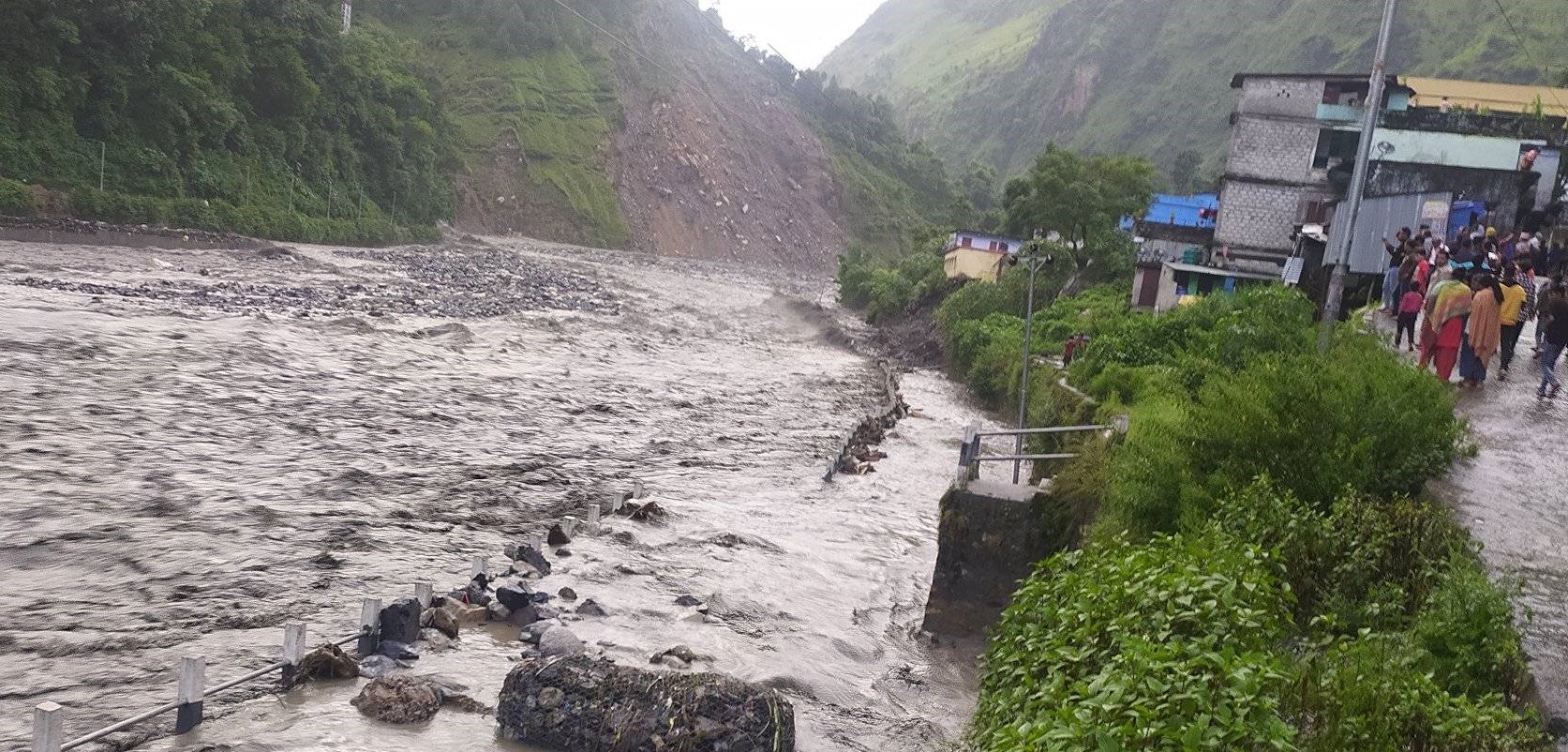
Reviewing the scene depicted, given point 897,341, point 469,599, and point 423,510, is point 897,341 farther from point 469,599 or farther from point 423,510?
point 469,599

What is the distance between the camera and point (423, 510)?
47.9 ft

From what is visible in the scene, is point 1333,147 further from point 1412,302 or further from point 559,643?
point 559,643

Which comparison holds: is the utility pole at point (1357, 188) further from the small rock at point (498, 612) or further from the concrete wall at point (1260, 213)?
the concrete wall at point (1260, 213)

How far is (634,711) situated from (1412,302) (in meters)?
14.7

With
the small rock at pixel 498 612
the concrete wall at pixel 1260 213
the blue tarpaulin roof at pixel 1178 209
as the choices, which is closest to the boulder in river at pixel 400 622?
the small rock at pixel 498 612

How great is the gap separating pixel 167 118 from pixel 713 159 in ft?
214

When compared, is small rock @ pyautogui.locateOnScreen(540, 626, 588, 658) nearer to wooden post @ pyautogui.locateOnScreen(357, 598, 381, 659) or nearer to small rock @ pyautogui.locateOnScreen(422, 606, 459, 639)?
small rock @ pyautogui.locateOnScreen(422, 606, 459, 639)

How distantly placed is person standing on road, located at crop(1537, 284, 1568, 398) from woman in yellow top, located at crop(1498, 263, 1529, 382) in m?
0.50

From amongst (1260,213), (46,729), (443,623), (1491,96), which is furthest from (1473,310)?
(1491,96)

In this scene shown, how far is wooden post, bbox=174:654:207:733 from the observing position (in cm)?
798

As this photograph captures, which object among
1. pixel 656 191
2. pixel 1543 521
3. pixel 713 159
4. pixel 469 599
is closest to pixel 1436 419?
pixel 1543 521

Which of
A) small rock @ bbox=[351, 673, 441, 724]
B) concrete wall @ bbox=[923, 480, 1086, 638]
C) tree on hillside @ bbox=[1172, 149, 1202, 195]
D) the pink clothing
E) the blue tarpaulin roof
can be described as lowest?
small rock @ bbox=[351, 673, 441, 724]

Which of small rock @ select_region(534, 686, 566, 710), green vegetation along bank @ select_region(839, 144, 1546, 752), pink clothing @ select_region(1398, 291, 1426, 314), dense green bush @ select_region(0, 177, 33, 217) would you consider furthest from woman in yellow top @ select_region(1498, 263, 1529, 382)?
dense green bush @ select_region(0, 177, 33, 217)

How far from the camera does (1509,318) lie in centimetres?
1563
